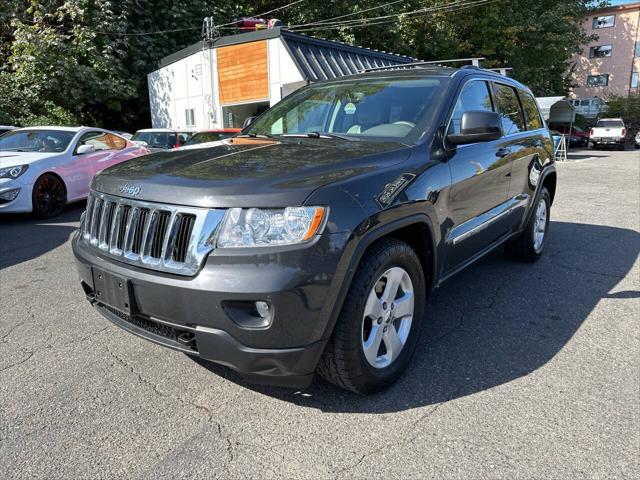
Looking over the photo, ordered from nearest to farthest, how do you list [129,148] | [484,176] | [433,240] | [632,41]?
[433,240]
[484,176]
[129,148]
[632,41]

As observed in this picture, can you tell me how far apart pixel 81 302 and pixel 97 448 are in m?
2.10

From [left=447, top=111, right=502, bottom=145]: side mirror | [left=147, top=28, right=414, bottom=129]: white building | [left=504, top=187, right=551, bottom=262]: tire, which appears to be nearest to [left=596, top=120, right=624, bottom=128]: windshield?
[left=147, top=28, right=414, bottom=129]: white building

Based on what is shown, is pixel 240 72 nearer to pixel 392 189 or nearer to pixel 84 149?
pixel 84 149

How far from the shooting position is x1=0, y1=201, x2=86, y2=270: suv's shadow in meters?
5.66

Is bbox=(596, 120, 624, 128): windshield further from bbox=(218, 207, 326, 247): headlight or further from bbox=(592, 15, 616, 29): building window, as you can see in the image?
bbox=(218, 207, 326, 247): headlight

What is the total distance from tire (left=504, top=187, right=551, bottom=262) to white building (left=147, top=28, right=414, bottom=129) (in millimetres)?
9719

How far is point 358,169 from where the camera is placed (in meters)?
2.51

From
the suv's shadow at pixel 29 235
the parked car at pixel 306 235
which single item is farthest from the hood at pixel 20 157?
the parked car at pixel 306 235

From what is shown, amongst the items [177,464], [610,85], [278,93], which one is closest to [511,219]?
[177,464]

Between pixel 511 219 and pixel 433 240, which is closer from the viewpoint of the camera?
pixel 433 240

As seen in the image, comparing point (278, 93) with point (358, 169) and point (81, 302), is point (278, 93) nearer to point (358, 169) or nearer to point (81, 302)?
point (81, 302)

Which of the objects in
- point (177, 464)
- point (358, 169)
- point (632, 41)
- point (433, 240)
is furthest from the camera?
point (632, 41)

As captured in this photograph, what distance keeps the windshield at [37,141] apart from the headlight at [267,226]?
7.32 meters

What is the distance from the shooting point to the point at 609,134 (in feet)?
98.3
